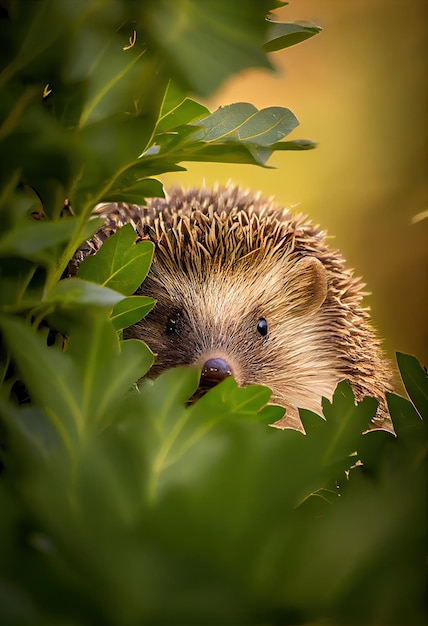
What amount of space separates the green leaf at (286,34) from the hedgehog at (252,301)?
2.20 ft

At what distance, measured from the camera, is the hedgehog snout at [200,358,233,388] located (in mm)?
988

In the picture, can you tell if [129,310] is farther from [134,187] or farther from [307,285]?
[307,285]

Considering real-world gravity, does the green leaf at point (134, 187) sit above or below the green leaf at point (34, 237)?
above

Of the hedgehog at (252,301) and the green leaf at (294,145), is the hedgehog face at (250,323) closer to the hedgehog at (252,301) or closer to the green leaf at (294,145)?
the hedgehog at (252,301)

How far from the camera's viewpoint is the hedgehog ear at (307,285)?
1184mm

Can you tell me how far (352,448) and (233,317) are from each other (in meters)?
0.79

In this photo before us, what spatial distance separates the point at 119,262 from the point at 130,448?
203 millimetres

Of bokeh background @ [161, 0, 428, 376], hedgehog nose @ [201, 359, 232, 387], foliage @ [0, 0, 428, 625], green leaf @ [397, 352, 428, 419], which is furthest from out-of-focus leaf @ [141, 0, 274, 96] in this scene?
bokeh background @ [161, 0, 428, 376]

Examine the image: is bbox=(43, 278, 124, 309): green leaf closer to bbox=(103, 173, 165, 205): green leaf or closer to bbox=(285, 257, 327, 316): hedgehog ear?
bbox=(103, 173, 165, 205): green leaf

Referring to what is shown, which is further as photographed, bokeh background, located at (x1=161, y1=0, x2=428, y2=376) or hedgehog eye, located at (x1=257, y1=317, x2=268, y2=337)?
bokeh background, located at (x1=161, y1=0, x2=428, y2=376)

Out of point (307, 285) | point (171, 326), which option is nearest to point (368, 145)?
point (307, 285)

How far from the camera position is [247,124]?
420 mm

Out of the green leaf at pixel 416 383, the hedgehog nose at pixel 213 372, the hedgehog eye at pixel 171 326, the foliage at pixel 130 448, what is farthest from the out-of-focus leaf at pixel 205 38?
the hedgehog eye at pixel 171 326

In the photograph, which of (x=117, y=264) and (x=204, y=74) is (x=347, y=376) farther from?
(x=204, y=74)
